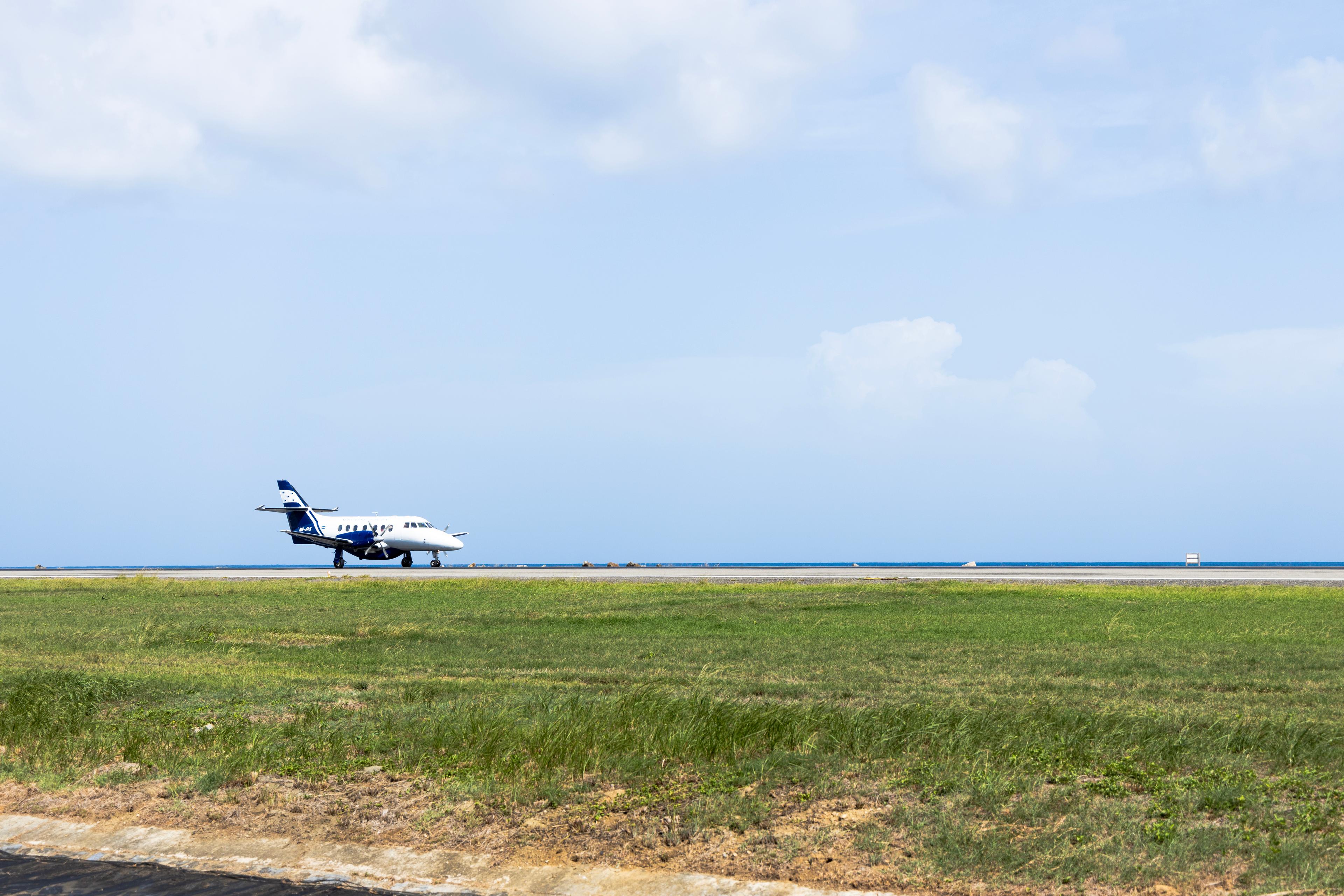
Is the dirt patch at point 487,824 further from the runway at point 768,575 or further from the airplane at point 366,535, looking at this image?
the airplane at point 366,535

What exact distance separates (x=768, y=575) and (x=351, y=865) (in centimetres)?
5172

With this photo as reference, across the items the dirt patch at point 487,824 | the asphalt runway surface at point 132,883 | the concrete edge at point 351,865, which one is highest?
the dirt patch at point 487,824

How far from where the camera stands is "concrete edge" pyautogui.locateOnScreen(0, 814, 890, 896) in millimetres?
7336

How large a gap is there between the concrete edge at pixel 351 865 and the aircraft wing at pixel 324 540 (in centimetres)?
6931

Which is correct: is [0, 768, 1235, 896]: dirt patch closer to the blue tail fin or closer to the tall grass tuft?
the tall grass tuft

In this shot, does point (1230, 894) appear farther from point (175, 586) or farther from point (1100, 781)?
point (175, 586)

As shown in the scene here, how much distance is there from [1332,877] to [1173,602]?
2957cm

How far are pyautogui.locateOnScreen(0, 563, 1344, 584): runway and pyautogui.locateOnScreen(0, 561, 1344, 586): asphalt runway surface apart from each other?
77mm

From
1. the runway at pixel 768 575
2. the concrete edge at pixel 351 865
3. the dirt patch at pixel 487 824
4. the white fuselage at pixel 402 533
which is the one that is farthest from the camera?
the white fuselage at pixel 402 533

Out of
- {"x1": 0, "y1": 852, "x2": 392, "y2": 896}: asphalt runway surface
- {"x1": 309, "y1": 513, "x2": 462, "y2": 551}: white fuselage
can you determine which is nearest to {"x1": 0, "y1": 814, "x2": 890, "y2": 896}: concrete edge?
{"x1": 0, "y1": 852, "x2": 392, "y2": 896}: asphalt runway surface

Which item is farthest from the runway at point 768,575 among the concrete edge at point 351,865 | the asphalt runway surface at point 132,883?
the asphalt runway surface at point 132,883

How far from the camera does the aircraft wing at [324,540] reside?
76.6 meters

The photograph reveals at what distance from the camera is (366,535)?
76.1 metres

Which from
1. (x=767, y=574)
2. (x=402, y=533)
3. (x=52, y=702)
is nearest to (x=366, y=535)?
(x=402, y=533)
